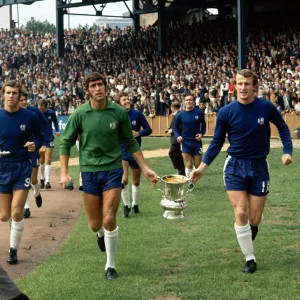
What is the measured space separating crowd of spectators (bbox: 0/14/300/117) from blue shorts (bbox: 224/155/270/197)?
55.7 ft

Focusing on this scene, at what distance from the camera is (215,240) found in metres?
10.1

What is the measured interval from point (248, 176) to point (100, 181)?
161 cm

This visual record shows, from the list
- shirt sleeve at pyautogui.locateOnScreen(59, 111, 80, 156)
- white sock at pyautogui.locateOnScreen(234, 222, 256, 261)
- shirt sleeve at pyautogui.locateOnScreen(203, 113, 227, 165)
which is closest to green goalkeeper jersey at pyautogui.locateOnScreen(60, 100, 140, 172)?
shirt sleeve at pyautogui.locateOnScreen(59, 111, 80, 156)

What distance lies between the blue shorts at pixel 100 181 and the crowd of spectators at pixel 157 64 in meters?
17.3

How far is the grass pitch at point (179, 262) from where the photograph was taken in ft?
24.1

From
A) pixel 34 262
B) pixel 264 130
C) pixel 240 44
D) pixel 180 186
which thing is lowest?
pixel 34 262

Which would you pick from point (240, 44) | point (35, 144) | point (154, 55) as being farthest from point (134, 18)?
point (35, 144)

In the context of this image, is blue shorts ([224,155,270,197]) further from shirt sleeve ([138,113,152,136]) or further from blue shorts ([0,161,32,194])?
shirt sleeve ([138,113,152,136])

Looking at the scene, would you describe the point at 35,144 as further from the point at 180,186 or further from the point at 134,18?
the point at 134,18

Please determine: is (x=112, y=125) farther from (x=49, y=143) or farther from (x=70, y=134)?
(x=49, y=143)

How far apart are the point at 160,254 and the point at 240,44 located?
26284 mm

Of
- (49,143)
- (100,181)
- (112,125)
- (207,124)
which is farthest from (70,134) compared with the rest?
(207,124)

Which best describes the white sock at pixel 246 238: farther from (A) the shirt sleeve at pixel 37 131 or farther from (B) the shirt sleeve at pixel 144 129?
(B) the shirt sleeve at pixel 144 129

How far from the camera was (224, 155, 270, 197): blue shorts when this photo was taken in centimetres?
810
